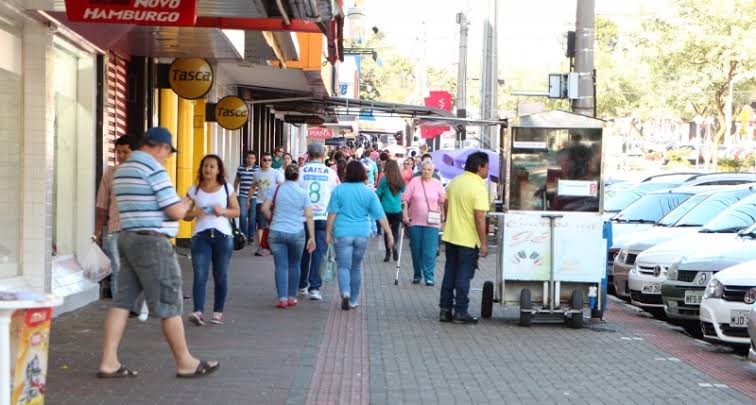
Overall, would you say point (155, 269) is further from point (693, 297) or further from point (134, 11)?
point (693, 297)

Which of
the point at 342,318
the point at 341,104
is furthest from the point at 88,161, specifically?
the point at 341,104

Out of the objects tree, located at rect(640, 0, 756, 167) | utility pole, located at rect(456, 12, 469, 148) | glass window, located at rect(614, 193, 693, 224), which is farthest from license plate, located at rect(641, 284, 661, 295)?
tree, located at rect(640, 0, 756, 167)

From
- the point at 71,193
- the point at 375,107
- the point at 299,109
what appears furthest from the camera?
the point at 299,109

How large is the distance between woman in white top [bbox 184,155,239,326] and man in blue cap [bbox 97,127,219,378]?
9.23 ft

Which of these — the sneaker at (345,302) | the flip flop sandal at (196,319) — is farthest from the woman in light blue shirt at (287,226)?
the flip flop sandal at (196,319)

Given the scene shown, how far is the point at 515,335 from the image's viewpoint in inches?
482

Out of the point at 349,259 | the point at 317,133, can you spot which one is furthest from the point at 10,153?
the point at 317,133

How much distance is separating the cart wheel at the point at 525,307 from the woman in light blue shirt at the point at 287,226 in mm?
2411

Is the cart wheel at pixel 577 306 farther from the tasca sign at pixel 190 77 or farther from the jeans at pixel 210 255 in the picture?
the tasca sign at pixel 190 77

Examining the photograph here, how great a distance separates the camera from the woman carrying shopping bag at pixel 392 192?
1989 cm

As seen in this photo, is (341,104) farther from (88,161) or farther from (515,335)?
(515,335)

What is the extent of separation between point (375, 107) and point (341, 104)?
2691 millimetres

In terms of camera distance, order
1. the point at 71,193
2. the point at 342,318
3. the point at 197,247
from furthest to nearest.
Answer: the point at 71,193
the point at 342,318
the point at 197,247

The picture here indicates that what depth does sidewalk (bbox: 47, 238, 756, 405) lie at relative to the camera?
8648mm
